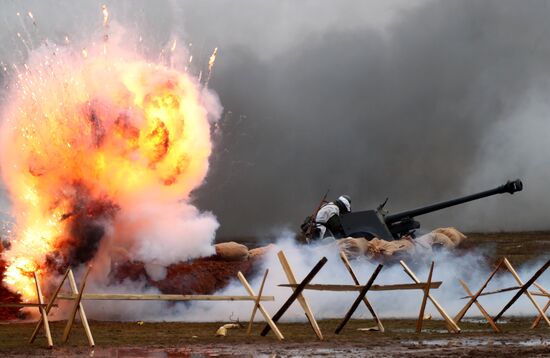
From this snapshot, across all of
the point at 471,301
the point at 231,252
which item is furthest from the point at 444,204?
the point at 471,301

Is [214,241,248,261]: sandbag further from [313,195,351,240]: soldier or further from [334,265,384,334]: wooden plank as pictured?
[334,265,384,334]: wooden plank

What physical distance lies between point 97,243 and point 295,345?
1064cm

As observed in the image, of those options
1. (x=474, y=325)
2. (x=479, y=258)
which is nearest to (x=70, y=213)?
(x=474, y=325)

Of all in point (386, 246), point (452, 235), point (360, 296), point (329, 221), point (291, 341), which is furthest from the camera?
point (452, 235)

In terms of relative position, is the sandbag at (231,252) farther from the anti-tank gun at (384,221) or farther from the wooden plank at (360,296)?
the wooden plank at (360,296)

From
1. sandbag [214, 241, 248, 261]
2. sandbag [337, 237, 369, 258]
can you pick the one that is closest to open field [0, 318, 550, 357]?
sandbag [337, 237, 369, 258]

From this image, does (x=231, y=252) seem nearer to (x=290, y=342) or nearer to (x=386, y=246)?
(x=386, y=246)

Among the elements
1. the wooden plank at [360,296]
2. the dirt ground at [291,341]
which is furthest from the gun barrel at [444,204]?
the wooden plank at [360,296]

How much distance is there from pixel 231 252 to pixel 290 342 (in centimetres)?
1494

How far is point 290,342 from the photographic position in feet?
54.7

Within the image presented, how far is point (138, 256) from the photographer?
2642cm

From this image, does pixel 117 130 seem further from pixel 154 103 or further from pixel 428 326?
pixel 428 326

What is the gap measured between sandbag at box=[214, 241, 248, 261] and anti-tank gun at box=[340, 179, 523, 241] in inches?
182

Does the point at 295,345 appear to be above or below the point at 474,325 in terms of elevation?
below
